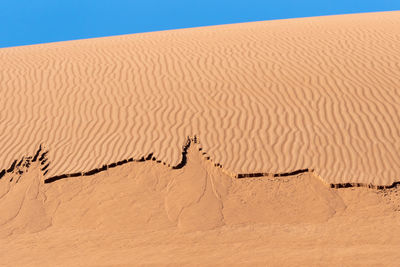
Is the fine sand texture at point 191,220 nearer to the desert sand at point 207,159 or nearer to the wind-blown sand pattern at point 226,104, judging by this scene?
the desert sand at point 207,159

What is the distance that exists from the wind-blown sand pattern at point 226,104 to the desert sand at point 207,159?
0.05 metres

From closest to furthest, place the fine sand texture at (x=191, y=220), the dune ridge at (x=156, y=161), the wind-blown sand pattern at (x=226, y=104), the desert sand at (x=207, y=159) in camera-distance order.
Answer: the fine sand texture at (x=191, y=220) → the desert sand at (x=207, y=159) → the dune ridge at (x=156, y=161) → the wind-blown sand pattern at (x=226, y=104)

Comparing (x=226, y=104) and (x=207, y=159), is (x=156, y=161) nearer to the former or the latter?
(x=207, y=159)

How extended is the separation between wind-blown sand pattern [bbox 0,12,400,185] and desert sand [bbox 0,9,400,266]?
45 millimetres

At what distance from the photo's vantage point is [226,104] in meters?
9.56

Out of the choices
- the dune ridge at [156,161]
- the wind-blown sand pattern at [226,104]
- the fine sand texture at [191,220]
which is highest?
the wind-blown sand pattern at [226,104]

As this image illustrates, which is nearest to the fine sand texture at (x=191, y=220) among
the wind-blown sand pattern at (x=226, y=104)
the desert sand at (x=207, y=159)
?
the desert sand at (x=207, y=159)

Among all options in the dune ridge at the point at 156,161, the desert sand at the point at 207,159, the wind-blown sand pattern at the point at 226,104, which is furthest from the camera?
the wind-blown sand pattern at the point at 226,104

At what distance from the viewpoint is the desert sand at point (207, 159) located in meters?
5.56

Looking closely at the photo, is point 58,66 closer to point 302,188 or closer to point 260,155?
point 260,155

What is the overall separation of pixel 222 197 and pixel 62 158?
3.67 meters

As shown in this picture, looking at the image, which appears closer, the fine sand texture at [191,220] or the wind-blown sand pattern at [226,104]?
the fine sand texture at [191,220]

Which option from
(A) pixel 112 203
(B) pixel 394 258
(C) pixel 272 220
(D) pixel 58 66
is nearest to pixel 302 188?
(C) pixel 272 220

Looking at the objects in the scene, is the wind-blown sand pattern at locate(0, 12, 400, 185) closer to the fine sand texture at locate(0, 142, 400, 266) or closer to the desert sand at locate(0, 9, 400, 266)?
the desert sand at locate(0, 9, 400, 266)
